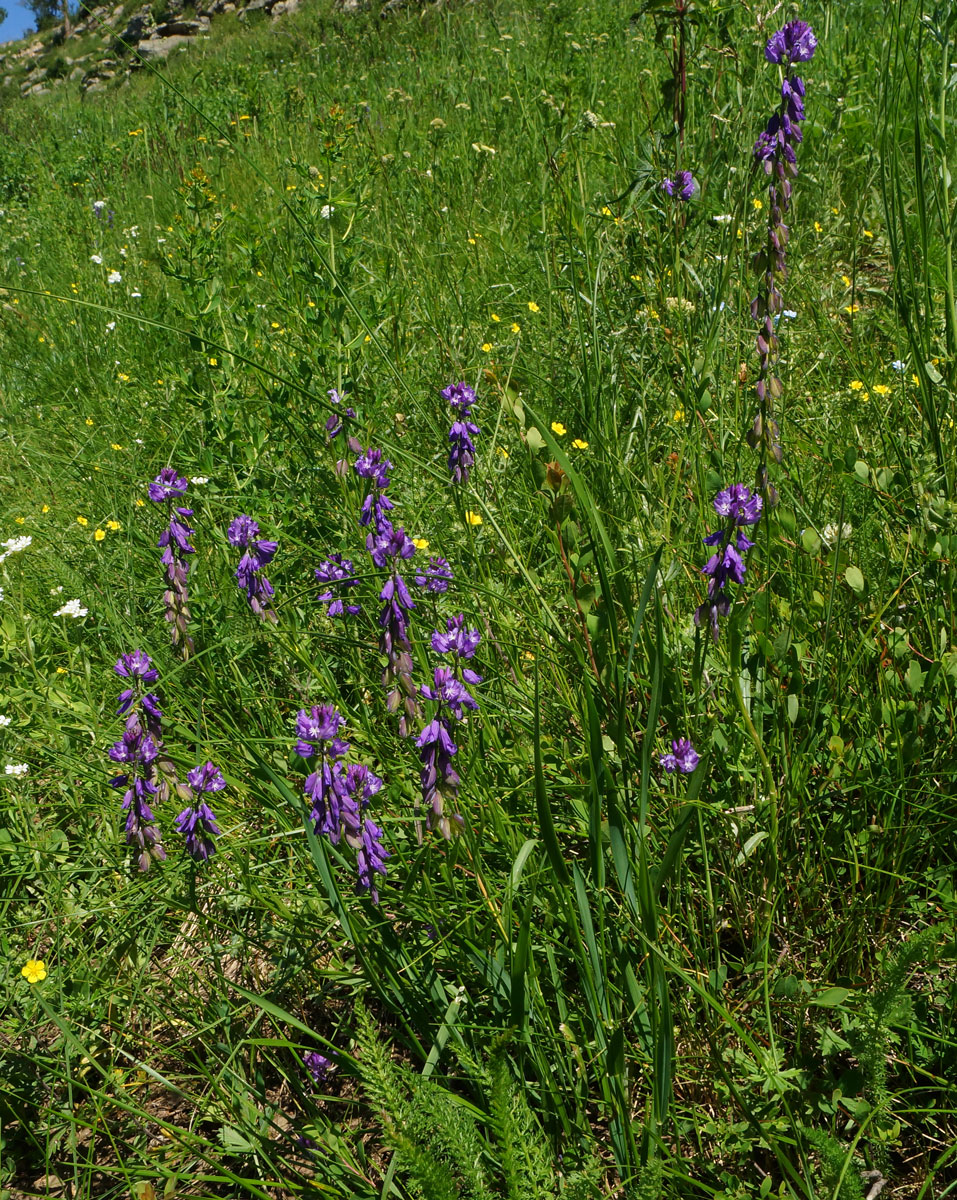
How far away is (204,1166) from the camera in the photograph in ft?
4.79

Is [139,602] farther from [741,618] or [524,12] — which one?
[524,12]

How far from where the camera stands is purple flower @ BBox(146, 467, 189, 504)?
2.00 metres

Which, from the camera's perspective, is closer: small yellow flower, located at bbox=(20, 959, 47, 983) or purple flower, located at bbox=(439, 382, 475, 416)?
small yellow flower, located at bbox=(20, 959, 47, 983)

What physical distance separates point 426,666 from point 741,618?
0.70 m

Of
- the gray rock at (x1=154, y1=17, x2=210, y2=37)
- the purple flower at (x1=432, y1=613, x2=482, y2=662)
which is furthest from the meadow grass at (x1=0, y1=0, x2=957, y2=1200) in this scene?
the gray rock at (x1=154, y1=17, x2=210, y2=37)

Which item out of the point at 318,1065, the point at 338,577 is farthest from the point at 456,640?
the point at 318,1065

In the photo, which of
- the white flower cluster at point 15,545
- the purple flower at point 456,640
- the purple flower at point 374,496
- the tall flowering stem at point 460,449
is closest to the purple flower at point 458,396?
the tall flowering stem at point 460,449

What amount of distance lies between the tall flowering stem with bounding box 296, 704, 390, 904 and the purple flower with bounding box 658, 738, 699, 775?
0.54 metres

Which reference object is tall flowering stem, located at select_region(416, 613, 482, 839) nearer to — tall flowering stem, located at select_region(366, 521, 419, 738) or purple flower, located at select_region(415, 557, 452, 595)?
tall flowering stem, located at select_region(366, 521, 419, 738)

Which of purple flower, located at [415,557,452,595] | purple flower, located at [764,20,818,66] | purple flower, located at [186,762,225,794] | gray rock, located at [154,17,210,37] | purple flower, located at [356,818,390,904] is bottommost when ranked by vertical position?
purple flower, located at [356,818,390,904]

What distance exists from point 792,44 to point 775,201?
0.29 metres

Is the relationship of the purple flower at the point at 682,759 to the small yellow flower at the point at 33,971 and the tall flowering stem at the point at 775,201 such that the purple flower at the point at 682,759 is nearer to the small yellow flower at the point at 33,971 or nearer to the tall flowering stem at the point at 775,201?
the tall flowering stem at the point at 775,201

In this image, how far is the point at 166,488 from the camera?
6.57 feet

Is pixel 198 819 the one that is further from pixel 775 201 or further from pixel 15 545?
pixel 15 545
